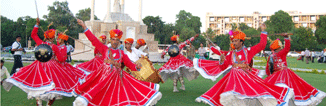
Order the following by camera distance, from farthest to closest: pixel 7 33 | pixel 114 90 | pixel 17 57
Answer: pixel 7 33
pixel 17 57
pixel 114 90

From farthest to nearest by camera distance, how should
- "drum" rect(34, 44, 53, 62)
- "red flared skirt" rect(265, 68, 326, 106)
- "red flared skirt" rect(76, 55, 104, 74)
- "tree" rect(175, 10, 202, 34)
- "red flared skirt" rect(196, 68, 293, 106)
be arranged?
"tree" rect(175, 10, 202, 34), "red flared skirt" rect(76, 55, 104, 74), "red flared skirt" rect(265, 68, 326, 106), "drum" rect(34, 44, 53, 62), "red flared skirt" rect(196, 68, 293, 106)

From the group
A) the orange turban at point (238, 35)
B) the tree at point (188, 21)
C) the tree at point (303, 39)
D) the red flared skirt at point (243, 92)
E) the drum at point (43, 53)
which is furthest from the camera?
the tree at point (188, 21)

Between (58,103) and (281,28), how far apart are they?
75.1 metres

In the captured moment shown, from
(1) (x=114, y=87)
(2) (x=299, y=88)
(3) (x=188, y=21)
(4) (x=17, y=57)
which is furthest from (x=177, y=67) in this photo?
(3) (x=188, y=21)

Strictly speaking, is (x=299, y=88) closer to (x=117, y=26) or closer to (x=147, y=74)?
(x=147, y=74)

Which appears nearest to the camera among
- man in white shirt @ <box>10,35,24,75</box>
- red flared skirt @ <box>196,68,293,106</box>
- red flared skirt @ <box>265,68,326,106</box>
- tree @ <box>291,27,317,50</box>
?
red flared skirt @ <box>196,68,293,106</box>

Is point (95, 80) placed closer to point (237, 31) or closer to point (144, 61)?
point (144, 61)

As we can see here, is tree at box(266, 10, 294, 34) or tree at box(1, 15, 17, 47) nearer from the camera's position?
tree at box(1, 15, 17, 47)

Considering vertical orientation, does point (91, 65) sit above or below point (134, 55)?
below

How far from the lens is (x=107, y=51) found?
5422 mm

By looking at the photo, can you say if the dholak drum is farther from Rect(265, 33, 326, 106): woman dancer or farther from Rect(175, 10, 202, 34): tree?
Rect(175, 10, 202, 34): tree

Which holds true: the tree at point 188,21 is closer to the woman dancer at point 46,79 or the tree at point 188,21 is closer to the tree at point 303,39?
the tree at point 303,39

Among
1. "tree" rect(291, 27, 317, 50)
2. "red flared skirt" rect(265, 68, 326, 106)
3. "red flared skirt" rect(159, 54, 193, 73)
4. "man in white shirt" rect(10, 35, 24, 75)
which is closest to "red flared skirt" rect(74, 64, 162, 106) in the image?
"red flared skirt" rect(265, 68, 326, 106)

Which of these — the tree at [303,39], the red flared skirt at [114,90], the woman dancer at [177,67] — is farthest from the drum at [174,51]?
the tree at [303,39]
